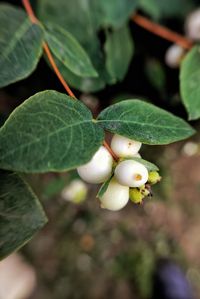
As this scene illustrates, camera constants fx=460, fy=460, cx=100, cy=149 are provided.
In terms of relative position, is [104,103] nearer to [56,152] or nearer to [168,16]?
[168,16]

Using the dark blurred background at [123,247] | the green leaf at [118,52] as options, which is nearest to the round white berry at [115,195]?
the green leaf at [118,52]

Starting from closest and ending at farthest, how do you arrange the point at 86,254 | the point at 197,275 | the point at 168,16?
the point at 168,16
the point at 86,254
the point at 197,275

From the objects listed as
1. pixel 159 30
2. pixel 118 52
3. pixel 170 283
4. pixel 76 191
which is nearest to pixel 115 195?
pixel 118 52

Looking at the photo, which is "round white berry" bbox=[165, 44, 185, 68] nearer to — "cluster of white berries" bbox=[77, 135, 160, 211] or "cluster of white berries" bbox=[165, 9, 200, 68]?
Result: "cluster of white berries" bbox=[165, 9, 200, 68]

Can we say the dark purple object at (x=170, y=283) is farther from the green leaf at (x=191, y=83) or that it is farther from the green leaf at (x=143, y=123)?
the green leaf at (x=143, y=123)

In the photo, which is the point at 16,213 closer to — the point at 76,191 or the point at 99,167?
the point at 99,167

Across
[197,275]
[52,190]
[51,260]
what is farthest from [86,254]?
[52,190]

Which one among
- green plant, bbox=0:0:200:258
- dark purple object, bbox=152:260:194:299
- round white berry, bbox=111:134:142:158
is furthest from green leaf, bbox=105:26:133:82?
dark purple object, bbox=152:260:194:299
